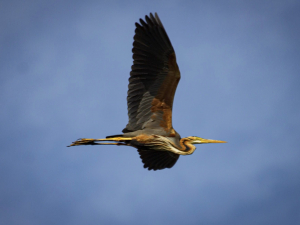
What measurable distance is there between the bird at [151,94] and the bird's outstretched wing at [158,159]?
39cm

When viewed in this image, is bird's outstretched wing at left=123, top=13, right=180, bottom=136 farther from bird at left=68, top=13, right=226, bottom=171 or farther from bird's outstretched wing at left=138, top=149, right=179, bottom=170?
bird's outstretched wing at left=138, top=149, right=179, bottom=170

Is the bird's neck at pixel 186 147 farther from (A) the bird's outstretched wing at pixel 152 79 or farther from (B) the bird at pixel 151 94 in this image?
(A) the bird's outstretched wing at pixel 152 79

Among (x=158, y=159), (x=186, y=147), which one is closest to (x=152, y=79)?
(x=186, y=147)

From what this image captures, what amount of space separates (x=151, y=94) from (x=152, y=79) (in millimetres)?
381

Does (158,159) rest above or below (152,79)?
below

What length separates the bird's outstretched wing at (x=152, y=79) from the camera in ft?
42.8

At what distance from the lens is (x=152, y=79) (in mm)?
13188

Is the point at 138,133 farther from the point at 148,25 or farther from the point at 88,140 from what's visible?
the point at 148,25

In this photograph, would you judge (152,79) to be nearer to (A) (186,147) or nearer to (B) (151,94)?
(B) (151,94)

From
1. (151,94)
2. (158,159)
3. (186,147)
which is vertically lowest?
(158,159)

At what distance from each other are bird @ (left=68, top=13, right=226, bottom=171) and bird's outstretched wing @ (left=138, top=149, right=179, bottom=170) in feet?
1.28

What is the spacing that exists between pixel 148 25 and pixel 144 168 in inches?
147

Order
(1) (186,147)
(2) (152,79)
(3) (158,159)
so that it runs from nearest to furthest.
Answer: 1. (2) (152,79)
2. (1) (186,147)
3. (3) (158,159)

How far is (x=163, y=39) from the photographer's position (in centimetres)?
1301
